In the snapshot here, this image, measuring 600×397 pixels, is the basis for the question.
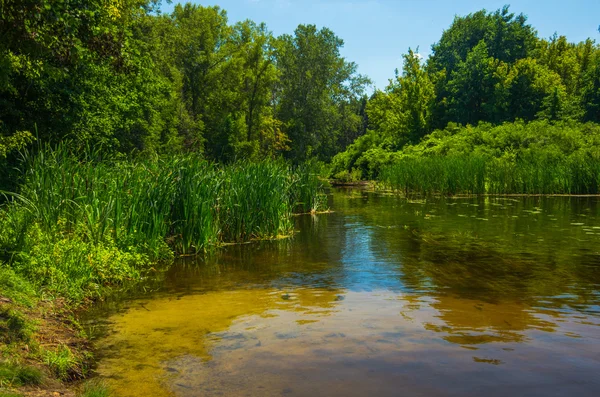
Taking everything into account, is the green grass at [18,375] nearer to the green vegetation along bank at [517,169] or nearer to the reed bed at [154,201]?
the reed bed at [154,201]

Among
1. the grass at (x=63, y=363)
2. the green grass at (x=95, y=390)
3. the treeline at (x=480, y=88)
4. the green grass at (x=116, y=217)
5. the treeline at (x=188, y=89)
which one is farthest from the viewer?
the treeline at (x=480, y=88)

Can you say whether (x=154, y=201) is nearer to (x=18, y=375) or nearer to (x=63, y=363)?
(x=63, y=363)

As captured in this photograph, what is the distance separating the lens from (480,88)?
47688 mm

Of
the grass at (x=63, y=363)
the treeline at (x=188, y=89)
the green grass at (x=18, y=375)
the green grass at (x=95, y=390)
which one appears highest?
the treeline at (x=188, y=89)

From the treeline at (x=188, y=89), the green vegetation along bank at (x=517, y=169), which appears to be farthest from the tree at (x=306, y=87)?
the green vegetation along bank at (x=517, y=169)

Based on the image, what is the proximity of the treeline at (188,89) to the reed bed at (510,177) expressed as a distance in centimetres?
980

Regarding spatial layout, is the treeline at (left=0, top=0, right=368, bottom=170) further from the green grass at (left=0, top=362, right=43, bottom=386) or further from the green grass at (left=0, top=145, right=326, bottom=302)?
the green grass at (left=0, top=362, right=43, bottom=386)

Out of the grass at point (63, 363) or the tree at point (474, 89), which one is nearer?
the grass at point (63, 363)

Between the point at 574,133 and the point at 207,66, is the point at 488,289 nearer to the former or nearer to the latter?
the point at 574,133

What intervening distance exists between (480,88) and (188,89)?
2814 centimetres

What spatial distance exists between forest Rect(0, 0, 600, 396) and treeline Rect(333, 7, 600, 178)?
0.20 m

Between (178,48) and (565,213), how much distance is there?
3921 cm

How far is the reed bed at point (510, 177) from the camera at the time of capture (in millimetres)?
24969

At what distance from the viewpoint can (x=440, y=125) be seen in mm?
50406
